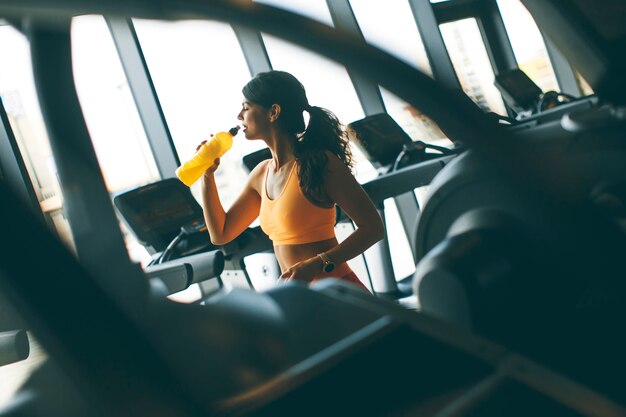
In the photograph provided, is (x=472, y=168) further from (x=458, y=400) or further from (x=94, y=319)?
(x=94, y=319)

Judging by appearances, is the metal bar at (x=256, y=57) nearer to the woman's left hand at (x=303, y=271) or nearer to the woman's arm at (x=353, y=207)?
the woman's arm at (x=353, y=207)

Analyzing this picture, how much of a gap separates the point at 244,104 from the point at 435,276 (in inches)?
56.8

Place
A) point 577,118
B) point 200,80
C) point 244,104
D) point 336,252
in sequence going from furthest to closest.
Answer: point 200,80 → point 244,104 → point 336,252 → point 577,118

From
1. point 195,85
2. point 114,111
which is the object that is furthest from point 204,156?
point 195,85

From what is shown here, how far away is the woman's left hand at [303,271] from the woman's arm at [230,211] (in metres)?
0.48

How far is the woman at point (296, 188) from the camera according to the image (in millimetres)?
1862

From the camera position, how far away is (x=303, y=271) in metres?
1.62

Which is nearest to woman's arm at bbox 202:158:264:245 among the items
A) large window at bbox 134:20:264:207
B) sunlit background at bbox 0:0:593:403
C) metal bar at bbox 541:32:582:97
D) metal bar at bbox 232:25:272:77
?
sunlit background at bbox 0:0:593:403

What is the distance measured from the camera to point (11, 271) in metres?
0.38

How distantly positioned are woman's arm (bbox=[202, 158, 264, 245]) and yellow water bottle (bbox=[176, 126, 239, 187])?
0.31 feet

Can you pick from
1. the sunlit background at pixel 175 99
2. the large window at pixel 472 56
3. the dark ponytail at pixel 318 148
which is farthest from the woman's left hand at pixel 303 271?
the large window at pixel 472 56

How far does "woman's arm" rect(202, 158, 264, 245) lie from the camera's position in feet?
6.63

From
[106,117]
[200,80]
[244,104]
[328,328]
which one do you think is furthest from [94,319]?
[200,80]

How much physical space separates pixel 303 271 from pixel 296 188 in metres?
0.34
